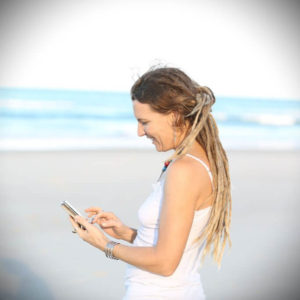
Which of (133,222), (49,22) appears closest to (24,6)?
(49,22)

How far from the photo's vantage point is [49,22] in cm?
1975

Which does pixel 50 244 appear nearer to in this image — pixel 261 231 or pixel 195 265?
pixel 261 231

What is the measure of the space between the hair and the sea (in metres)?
6.44

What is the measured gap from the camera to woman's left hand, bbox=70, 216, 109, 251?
1.70m

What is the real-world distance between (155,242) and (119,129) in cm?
889

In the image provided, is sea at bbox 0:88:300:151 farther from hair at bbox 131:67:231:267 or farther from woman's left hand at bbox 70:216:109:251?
hair at bbox 131:67:231:267

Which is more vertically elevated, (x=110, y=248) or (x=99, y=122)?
(x=99, y=122)

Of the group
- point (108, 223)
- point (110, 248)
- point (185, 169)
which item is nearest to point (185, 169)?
point (185, 169)

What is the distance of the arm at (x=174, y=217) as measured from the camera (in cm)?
145

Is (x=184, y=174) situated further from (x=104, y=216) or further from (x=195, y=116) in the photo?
(x=104, y=216)

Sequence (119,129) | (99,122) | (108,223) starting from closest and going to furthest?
1. (108,223)
2. (119,129)
3. (99,122)

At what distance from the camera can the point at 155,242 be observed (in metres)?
1.64

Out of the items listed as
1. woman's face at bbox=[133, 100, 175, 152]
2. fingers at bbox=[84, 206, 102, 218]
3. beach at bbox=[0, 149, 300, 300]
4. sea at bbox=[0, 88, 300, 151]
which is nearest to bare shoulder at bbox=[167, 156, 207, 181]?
woman's face at bbox=[133, 100, 175, 152]

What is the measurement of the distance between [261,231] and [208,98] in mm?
3306
